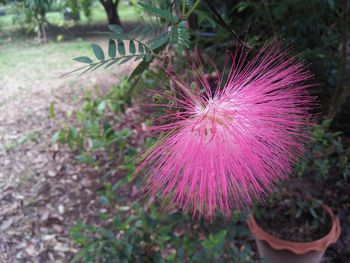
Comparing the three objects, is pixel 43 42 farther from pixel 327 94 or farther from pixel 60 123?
pixel 327 94

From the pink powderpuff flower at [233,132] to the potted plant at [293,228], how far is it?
0.95 meters

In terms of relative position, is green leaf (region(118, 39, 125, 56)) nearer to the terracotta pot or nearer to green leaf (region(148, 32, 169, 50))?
green leaf (region(148, 32, 169, 50))

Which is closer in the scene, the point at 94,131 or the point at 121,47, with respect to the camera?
the point at 121,47

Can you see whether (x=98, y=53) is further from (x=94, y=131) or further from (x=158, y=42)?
(x=94, y=131)

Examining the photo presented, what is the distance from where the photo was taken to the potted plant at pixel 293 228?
1.47 meters

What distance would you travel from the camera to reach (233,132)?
59 centimetres

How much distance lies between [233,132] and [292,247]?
1053 millimetres

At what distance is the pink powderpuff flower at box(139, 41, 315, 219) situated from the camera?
1.94ft

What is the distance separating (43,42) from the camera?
340cm

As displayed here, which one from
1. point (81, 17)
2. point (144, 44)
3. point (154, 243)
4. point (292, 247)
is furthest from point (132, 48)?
point (81, 17)

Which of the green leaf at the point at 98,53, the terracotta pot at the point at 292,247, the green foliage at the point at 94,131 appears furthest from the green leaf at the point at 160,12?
the green foliage at the point at 94,131

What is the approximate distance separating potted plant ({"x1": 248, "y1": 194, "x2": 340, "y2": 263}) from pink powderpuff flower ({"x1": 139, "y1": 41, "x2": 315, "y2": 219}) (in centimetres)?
95

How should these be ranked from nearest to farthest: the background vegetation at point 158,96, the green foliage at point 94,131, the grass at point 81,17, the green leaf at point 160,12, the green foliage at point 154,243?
1. the green leaf at point 160,12
2. the background vegetation at point 158,96
3. the green foliage at point 154,243
4. the green foliage at point 94,131
5. the grass at point 81,17

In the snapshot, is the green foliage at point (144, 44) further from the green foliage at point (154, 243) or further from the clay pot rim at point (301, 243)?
the clay pot rim at point (301, 243)
